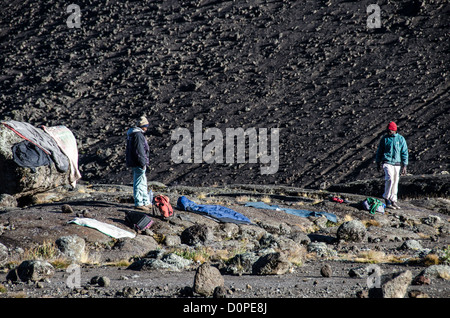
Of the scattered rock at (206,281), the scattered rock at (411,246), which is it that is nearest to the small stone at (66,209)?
the scattered rock at (206,281)

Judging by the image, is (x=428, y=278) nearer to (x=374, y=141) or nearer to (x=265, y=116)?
(x=374, y=141)

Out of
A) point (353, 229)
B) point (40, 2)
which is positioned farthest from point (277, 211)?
point (40, 2)

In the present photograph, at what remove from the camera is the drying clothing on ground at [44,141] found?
1287cm

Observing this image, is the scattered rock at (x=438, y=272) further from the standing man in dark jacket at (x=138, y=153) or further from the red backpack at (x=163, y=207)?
the standing man in dark jacket at (x=138, y=153)

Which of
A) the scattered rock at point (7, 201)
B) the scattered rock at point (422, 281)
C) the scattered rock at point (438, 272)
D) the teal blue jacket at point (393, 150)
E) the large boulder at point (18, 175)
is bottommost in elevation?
the scattered rock at point (422, 281)

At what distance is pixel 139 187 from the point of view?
11023 mm

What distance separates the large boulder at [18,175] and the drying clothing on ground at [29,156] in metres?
0.24

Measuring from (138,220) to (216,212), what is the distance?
7.17ft

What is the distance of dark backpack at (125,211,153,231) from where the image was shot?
9.94 metres

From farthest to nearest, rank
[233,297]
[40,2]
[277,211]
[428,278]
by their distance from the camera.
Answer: [40,2]
[277,211]
[428,278]
[233,297]

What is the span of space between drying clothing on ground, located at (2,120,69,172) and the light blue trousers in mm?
2878

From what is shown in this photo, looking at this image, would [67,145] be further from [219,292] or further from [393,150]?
[219,292]

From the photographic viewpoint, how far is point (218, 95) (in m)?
37.6
